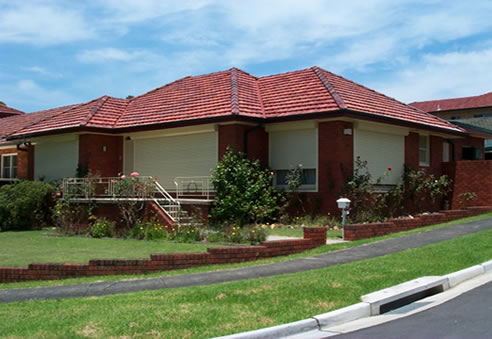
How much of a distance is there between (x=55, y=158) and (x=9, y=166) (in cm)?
584

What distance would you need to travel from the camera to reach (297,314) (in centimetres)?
768

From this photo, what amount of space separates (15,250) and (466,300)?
11693mm

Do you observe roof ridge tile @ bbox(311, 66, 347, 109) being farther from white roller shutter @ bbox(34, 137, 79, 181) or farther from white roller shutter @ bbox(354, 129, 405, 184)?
white roller shutter @ bbox(34, 137, 79, 181)

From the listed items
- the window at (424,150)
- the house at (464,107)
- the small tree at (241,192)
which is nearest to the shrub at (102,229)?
the small tree at (241,192)

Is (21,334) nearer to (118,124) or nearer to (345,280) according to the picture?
(345,280)

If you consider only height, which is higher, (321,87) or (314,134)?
(321,87)

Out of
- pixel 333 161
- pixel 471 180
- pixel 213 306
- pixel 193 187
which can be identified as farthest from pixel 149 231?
pixel 471 180

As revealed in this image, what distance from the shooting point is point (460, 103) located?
246 feet

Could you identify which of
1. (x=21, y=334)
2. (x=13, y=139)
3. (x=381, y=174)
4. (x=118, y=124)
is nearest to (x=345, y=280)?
(x=21, y=334)

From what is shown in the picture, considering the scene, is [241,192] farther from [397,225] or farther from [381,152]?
[381,152]

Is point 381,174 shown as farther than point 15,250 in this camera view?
Yes

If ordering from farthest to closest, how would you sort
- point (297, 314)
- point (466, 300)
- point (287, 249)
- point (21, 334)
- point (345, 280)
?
point (287, 249) → point (345, 280) → point (466, 300) → point (297, 314) → point (21, 334)

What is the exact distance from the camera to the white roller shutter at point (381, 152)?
1945 cm

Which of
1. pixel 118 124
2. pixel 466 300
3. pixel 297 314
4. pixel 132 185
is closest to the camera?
pixel 297 314
